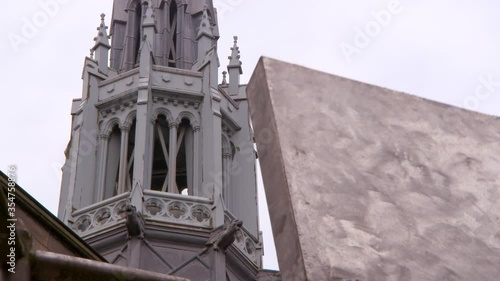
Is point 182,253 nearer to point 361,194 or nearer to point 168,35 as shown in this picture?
point 168,35

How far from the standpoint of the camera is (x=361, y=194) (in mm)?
5785

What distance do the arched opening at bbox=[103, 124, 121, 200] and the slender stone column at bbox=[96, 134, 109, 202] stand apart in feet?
0.40

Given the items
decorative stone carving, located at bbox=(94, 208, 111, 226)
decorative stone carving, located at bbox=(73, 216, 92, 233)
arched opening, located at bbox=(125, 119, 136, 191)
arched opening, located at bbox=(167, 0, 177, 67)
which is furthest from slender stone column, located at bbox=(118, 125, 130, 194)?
arched opening, located at bbox=(167, 0, 177, 67)

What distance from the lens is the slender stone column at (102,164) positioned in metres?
31.9

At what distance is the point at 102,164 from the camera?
1283 inches

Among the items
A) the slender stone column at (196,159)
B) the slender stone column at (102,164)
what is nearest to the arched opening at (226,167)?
the slender stone column at (196,159)

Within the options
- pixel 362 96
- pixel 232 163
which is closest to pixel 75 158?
pixel 232 163

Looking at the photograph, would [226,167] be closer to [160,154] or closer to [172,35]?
[160,154]

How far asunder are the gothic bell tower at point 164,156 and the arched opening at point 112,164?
39 millimetres

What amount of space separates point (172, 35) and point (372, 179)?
31.6 m

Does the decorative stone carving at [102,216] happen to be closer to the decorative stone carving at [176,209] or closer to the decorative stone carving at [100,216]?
the decorative stone carving at [100,216]

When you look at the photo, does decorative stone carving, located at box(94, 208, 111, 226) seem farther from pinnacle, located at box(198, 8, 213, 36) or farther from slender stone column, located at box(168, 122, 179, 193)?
pinnacle, located at box(198, 8, 213, 36)

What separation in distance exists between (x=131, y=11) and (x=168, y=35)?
1.97 meters

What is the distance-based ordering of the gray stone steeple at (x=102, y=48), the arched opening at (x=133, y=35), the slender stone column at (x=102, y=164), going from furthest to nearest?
the arched opening at (x=133, y=35)
the gray stone steeple at (x=102, y=48)
the slender stone column at (x=102, y=164)
